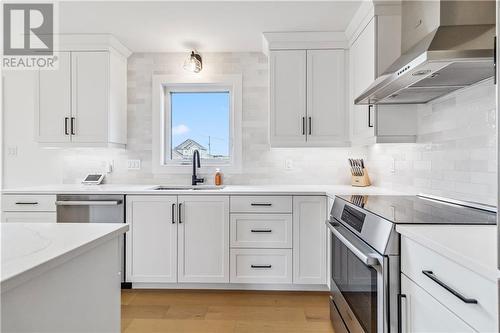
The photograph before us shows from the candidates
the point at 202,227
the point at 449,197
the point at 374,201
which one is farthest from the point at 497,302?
the point at 202,227

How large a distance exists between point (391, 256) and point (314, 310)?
1.33 meters

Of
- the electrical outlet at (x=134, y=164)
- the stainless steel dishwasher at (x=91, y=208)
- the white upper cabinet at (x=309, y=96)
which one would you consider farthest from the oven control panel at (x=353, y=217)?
the electrical outlet at (x=134, y=164)

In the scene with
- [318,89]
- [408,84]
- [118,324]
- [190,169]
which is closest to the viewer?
[118,324]

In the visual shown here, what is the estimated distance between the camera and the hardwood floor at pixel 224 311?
6.93 ft

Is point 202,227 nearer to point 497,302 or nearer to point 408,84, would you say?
point 408,84

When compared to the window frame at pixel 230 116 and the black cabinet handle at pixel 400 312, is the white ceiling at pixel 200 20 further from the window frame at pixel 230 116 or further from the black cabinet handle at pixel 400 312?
the black cabinet handle at pixel 400 312

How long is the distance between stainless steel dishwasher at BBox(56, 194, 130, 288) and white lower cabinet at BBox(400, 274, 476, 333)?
7.19 ft

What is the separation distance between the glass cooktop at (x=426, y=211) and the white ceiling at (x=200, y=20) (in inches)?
59.9

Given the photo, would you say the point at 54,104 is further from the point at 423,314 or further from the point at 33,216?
the point at 423,314

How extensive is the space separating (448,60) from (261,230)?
1792 mm

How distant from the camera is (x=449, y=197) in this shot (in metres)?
1.88

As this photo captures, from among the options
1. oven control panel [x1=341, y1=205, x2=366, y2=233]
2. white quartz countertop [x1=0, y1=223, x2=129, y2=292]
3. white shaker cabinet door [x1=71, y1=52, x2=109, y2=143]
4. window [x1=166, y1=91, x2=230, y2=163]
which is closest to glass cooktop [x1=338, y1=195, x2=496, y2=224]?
oven control panel [x1=341, y1=205, x2=366, y2=233]

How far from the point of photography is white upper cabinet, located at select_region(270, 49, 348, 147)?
9.04 feet

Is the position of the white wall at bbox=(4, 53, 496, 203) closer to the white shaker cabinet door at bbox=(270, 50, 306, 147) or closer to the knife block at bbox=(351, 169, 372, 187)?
the knife block at bbox=(351, 169, 372, 187)
